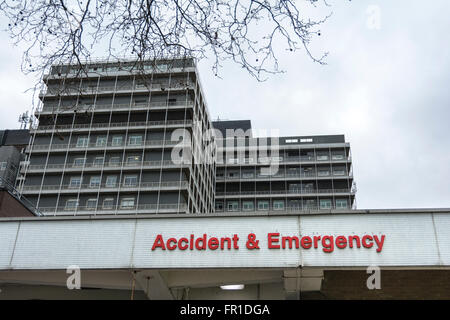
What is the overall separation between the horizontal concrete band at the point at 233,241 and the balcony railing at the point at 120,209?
123ft

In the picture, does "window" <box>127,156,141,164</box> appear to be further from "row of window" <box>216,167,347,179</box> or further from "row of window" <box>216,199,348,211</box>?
"row of window" <box>216,167,347,179</box>

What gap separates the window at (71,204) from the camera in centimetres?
5219

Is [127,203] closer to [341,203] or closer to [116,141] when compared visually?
[116,141]

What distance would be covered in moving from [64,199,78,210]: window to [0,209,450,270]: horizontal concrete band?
4214 cm

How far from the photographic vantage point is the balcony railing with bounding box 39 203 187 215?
49.6 metres

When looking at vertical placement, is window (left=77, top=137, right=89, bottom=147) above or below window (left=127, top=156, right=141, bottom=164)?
above

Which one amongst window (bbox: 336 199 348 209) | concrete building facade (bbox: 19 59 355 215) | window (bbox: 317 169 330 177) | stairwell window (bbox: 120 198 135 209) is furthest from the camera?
window (bbox: 317 169 330 177)

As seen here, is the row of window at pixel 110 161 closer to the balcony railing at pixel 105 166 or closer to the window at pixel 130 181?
the balcony railing at pixel 105 166

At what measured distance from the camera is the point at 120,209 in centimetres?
5091

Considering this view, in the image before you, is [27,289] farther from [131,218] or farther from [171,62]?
[171,62]

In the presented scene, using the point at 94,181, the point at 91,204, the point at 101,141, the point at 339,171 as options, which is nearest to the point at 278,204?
the point at 339,171

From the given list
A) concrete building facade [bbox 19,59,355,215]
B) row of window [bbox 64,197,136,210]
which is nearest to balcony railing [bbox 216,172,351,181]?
concrete building facade [bbox 19,59,355,215]

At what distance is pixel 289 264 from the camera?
1073 centimetres

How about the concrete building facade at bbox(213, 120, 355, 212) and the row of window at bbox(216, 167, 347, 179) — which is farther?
the row of window at bbox(216, 167, 347, 179)
